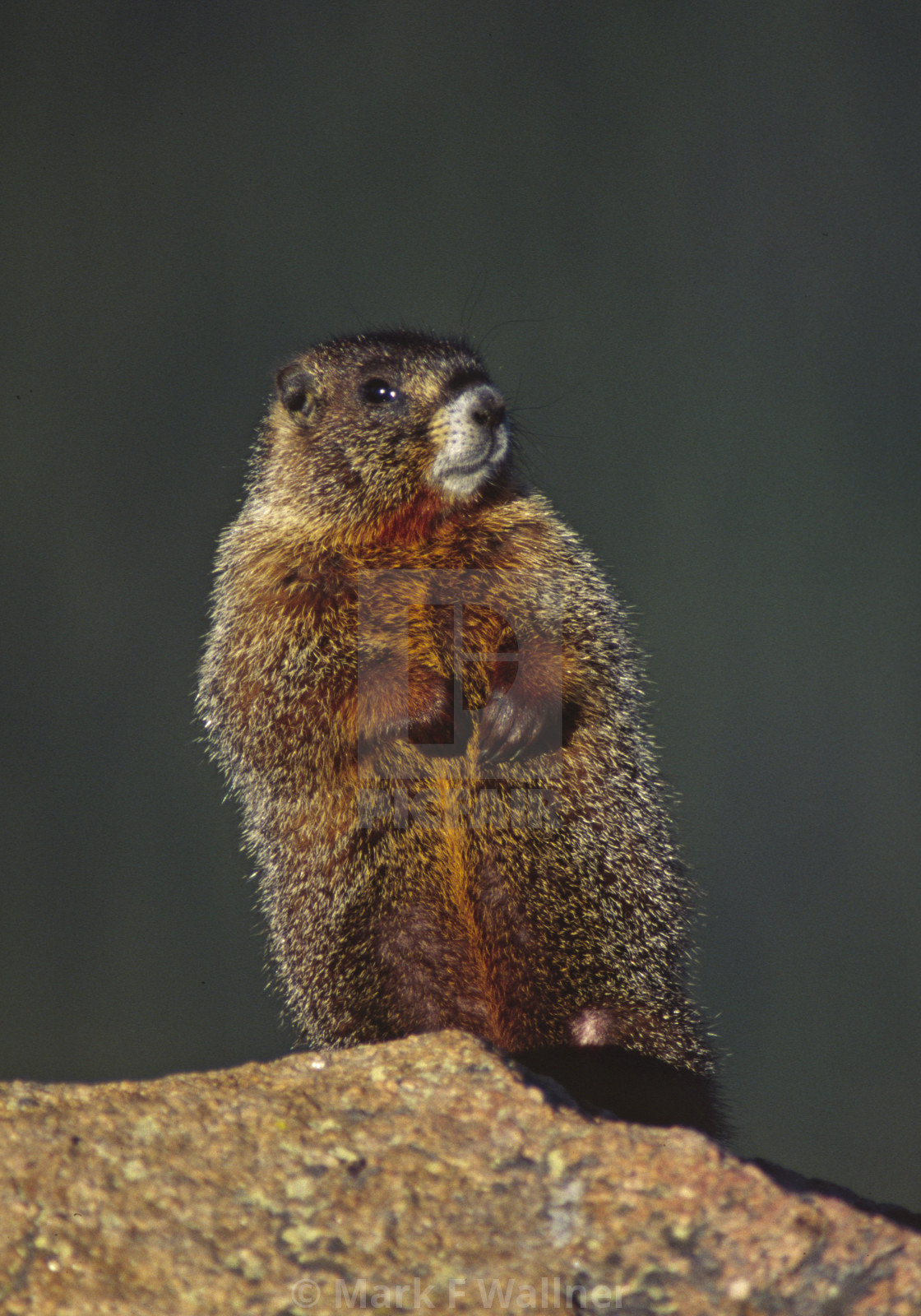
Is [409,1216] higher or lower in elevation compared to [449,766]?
lower

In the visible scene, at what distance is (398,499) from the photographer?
2.79 m

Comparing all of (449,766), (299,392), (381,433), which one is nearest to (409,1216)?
(449,766)

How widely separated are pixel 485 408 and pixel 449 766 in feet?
3.11

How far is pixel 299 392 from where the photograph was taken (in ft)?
10.2

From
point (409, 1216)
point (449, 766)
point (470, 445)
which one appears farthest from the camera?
point (470, 445)

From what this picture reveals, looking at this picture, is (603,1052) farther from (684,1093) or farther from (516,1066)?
(516,1066)

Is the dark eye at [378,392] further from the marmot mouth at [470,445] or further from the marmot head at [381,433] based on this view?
the marmot mouth at [470,445]

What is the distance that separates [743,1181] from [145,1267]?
32.6 inches

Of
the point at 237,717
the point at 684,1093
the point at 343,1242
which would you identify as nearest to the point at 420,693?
the point at 237,717

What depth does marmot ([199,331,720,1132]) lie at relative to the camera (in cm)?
239

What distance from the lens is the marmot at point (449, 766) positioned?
2.39 metres

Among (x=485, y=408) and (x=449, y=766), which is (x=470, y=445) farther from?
(x=449, y=766)

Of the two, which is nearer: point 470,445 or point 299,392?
point 470,445

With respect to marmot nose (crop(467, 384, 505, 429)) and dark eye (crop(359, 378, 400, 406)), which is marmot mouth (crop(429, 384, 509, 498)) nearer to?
marmot nose (crop(467, 384, 505, 429))
